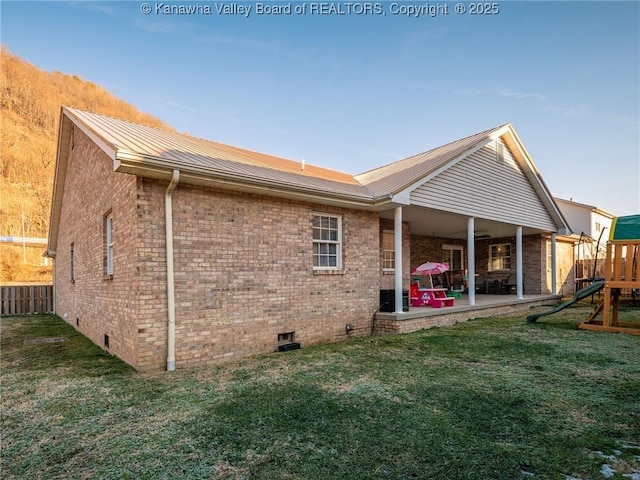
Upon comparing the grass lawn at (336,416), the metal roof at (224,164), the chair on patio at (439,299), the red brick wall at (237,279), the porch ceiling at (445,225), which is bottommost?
the grass lawn at (336,416)

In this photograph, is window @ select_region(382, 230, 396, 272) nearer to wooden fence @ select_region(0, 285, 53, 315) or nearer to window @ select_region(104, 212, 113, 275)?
window @ select_region(104, 212, 113, 275)

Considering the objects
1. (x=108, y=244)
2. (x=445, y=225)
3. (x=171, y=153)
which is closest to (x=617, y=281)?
(x=445, y=225)

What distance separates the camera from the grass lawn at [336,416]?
9.64 ft

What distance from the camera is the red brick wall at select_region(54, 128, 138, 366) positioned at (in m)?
6.08

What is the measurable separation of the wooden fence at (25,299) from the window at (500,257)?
21.9m

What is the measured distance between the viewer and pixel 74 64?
162 feet

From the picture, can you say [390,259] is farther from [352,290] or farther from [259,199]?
[259,199]

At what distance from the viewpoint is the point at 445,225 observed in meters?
14.0

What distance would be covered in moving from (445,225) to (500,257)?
20.6 feet

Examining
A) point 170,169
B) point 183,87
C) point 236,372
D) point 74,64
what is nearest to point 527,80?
point 170,169

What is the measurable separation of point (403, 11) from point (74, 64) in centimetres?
5690

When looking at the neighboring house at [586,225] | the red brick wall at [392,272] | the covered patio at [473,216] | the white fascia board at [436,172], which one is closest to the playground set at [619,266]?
→ the covered patio at [473,216]

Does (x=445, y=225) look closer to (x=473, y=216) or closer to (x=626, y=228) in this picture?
(x=473, y=216)

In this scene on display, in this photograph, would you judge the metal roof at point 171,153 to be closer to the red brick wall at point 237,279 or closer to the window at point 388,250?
the red brick wall at point 237,279
